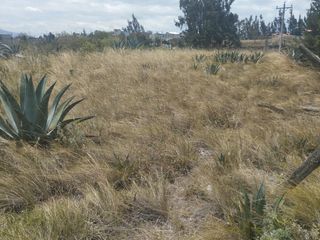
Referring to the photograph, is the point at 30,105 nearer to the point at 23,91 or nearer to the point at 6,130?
the point at 23,91

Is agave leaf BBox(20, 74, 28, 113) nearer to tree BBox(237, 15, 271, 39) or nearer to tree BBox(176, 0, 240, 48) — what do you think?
tree BBox(176, 0, 240, 48)

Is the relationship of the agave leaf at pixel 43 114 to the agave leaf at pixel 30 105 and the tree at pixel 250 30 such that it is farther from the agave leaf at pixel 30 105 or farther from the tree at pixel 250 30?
the tree at pixel 250 30

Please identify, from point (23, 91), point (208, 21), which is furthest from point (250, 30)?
point (23, 91)

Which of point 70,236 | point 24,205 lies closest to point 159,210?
point 70,236

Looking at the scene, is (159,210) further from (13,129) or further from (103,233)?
(13,129)

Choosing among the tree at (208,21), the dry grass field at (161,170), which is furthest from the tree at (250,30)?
the dry grass field at (161,170)

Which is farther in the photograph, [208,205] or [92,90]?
[92,90]

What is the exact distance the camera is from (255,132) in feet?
15.1

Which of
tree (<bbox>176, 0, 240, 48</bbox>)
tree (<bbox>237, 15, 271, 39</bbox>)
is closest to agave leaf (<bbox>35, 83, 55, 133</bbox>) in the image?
tree (<bbox>176, 0, 240, 48</bbox>)

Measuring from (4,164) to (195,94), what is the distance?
12.3ft

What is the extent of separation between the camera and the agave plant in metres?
4.29

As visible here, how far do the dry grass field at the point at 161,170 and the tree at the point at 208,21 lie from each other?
3396 centimetres

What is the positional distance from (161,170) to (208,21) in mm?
38056

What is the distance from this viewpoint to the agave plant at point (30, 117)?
14.1 ft
